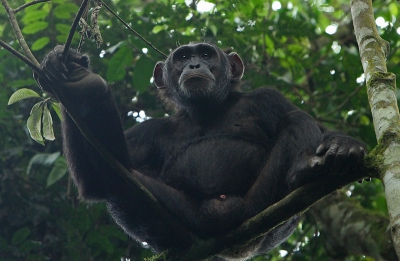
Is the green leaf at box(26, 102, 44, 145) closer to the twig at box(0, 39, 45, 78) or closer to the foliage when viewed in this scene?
the twig at box(0, 39, 45, 78)

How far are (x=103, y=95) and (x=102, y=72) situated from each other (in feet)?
15.1

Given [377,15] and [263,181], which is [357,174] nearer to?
[263,181]

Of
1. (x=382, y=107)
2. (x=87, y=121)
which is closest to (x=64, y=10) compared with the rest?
(x=87, y=121)

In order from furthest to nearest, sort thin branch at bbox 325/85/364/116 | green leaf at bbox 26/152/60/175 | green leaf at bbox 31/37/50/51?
thin branch at bbox 325/85/364/116, green leaf at bbox 31/37/50/51, green leaf at bbox 26/152/60/175

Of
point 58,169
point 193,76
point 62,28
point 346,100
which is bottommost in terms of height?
point 58,169

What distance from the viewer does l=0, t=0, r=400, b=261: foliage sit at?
9000 millimetres

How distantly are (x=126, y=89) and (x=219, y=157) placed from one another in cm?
453

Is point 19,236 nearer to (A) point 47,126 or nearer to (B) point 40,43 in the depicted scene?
(B) point 40,43

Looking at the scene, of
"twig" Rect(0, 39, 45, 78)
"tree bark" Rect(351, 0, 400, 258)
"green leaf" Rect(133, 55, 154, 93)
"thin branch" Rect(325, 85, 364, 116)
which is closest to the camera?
"tree bark" Rect(351, 0, 400, 258)

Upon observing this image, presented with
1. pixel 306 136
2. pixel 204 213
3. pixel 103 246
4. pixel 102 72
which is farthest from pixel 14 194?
pixel 306 136

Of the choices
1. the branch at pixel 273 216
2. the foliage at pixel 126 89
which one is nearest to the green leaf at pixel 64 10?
the foliage at pixel 126 89

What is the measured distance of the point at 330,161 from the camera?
16.5ft

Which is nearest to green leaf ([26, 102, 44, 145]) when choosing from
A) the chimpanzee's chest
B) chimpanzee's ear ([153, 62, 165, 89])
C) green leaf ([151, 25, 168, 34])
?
the chimpanzee's chest

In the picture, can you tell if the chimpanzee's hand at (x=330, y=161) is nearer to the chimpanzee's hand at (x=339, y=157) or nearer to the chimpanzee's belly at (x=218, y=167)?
the chimpanzee's hand at (x=339, y=157)
